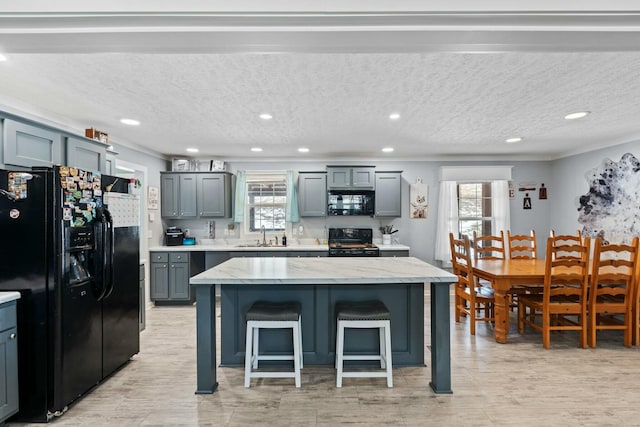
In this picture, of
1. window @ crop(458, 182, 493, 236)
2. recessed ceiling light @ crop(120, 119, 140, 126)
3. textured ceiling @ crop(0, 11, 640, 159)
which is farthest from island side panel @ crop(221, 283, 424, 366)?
window @ crop(458, 182, 493, 236)

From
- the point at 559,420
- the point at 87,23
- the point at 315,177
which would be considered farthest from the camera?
the point at 315,177

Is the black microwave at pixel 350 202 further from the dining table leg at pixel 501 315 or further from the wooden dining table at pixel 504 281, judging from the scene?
the dining table leg at pixel 501 315

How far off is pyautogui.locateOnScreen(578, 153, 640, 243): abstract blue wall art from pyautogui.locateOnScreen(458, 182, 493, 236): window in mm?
1325

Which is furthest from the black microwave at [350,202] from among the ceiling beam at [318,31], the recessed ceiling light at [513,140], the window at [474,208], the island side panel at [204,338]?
the ceiling beam at [318,31]

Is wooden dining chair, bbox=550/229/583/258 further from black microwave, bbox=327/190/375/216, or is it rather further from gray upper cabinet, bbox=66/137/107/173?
gray upper cabinet, bbox=66/137/107/173

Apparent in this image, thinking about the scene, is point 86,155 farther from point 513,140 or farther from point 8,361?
point 513,140

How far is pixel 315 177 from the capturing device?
19.2 ft

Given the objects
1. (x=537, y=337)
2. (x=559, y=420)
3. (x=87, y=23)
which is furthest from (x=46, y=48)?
(x=537, y=337)

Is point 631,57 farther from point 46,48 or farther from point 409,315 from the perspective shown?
point 46,48

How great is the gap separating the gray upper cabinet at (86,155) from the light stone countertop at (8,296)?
1233mm

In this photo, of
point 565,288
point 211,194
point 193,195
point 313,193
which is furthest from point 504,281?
point 193,195

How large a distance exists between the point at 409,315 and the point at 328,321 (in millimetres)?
697

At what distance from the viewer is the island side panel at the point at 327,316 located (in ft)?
9.76

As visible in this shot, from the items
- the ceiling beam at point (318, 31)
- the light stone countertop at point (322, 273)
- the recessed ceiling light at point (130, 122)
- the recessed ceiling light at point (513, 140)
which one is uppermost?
the recessed ceiling light at point (513, 140)
